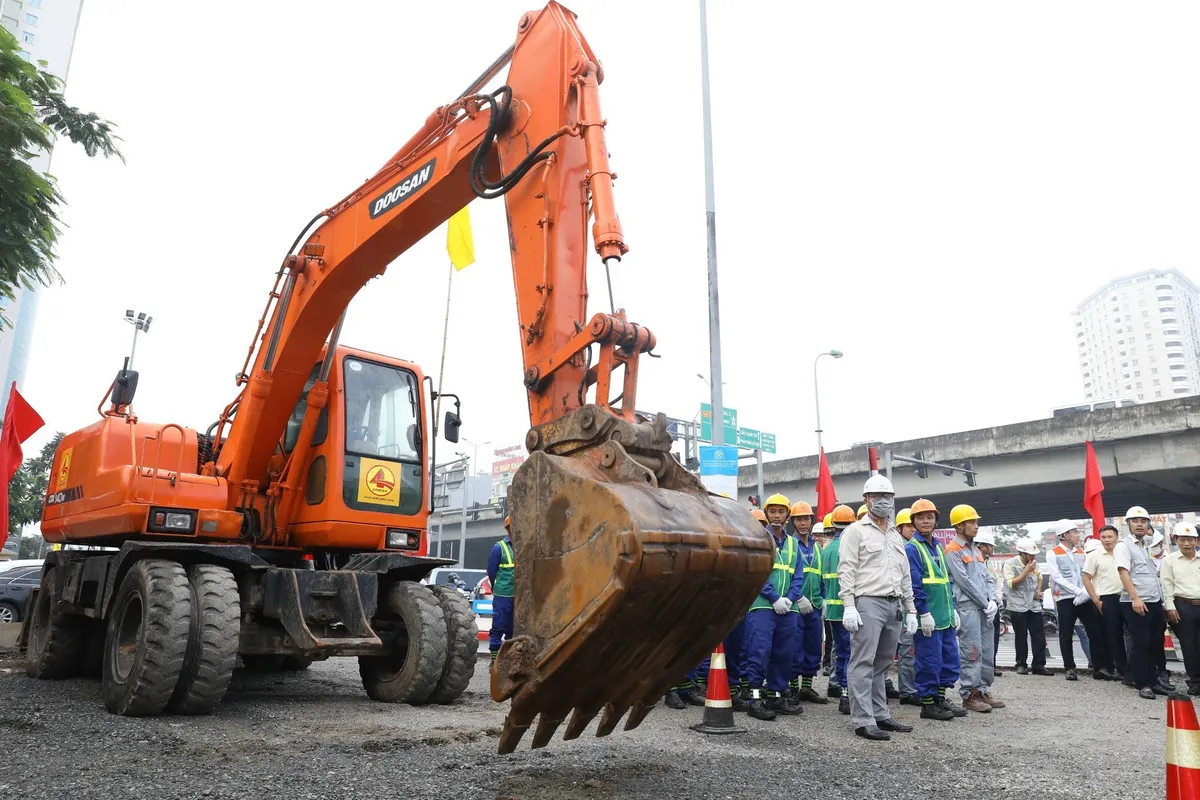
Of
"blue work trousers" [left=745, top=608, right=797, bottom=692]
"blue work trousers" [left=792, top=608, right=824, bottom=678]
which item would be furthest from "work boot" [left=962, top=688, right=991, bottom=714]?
"blue work trousers" [left=745, top=608, right=797, bottom=692]

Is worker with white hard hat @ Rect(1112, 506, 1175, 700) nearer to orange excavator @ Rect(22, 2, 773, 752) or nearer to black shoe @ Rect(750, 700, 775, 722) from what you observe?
black shoe @ Rect(750, 700, 775, 722)

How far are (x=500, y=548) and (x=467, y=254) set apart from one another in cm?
313

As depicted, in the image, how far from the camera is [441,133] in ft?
18.8

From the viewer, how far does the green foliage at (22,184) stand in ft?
25.2

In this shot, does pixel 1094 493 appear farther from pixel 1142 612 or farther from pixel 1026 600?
pixel 1142 612

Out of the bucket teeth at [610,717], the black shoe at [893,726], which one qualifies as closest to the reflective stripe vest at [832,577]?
the black shoe at [893,726]

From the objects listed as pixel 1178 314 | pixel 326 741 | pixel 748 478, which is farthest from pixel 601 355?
pixel 1178 314

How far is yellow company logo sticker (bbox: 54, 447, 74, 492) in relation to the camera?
27.2ft

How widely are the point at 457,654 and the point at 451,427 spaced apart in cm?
189

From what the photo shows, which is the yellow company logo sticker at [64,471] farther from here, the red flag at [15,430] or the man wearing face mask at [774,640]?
the man wearing face mask at [774,640]

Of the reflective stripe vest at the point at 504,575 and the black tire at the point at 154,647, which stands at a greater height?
the reflective stripe vest at the point at 504,575

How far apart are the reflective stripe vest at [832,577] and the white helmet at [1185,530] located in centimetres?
392

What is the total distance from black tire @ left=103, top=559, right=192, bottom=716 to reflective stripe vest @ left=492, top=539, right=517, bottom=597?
3.37 meters

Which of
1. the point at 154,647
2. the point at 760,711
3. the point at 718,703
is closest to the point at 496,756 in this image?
the point at 718,703
